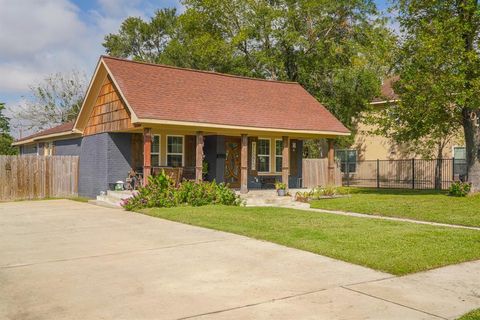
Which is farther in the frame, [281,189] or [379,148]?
[379,148]

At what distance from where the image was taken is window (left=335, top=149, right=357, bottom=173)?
1273 inches

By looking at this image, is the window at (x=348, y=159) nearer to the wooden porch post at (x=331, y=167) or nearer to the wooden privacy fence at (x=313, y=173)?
the wooden privacy fence at (x=313, y=173)

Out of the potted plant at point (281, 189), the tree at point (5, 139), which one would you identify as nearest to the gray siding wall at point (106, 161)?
the potted plant at point (281, 189)

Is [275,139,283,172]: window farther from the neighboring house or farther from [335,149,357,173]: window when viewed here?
[335,149,357,173]: window

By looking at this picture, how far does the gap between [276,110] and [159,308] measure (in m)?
16.5

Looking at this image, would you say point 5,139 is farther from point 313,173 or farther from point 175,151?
point 313,173

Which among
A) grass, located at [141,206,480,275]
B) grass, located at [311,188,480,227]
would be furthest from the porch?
grass, located at [141,206,480,275]

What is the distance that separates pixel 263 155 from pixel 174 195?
319 inches

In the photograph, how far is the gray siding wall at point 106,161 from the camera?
751 inches

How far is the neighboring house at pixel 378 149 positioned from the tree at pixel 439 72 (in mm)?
7084

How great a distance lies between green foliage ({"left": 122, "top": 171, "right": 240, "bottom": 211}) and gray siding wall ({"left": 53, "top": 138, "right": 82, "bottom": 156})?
8.45 m

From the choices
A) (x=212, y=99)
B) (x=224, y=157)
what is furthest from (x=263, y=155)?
(x=212, y=99)

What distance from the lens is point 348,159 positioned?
107ft

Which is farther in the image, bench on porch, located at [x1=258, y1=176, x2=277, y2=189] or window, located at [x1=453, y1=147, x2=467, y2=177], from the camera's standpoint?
window, located at [x1=453, y1=147, x2=467, y2=177]
